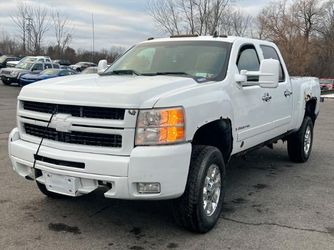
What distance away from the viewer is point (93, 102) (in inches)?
150

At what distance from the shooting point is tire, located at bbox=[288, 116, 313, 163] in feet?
24.4

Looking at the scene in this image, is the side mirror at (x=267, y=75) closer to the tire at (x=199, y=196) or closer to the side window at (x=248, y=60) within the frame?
the side window at (x=248, y=60)

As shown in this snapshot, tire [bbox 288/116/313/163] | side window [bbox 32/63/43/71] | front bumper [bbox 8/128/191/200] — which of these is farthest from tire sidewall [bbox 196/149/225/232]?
side window [bbox 32/63/43/71]

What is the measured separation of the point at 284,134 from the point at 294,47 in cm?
4923

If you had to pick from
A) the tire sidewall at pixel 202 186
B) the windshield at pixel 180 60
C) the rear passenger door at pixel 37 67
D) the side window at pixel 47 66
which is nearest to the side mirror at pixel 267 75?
the windshield at pixel 180 60

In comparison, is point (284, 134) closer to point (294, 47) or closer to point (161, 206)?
point (161, 206)

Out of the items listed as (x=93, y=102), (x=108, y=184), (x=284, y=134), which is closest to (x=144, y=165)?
(x=108, y=184)

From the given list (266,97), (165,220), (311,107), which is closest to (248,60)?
(266,97)

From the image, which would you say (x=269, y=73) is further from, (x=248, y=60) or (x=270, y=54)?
(x=270, y=54)

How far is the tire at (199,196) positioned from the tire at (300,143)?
334cm

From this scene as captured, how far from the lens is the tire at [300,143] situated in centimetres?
743

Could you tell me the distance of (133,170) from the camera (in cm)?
368

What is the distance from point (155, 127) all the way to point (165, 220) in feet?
4.26

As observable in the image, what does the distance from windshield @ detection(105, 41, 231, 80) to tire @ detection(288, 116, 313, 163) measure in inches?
108
